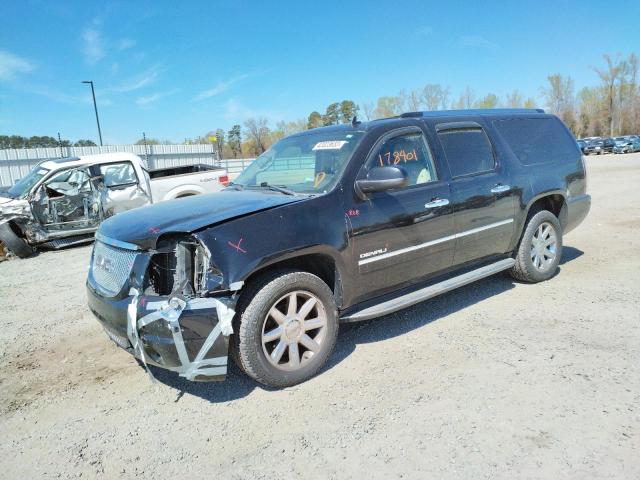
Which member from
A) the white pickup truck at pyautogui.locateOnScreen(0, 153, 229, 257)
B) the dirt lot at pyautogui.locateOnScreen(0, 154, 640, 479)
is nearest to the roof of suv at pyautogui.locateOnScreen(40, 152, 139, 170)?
the white pickup truck at pyautogui.locateOnScreen(0, 153, 229, 257)

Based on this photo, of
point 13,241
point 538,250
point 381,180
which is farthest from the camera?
point 13,241

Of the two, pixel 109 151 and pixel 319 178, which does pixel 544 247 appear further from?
pixel 109 151

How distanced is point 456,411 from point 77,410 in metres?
2.59

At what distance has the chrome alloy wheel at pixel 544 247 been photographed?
17.3 ft

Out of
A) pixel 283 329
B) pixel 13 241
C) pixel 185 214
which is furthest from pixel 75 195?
pixel 283 329

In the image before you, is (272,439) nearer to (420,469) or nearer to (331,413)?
(331,413)

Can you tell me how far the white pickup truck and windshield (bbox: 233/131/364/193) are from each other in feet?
18.6

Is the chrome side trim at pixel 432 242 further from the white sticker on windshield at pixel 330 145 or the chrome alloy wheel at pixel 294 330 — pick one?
the white sticker on windshield at pixel 330 145

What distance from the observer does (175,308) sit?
114 inches

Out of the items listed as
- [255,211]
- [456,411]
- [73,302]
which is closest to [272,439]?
[456,411]

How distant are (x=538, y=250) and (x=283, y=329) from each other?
3463 millimetres

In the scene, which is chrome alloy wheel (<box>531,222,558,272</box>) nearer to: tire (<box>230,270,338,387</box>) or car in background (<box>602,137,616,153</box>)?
tire (<box>230,270,338,387</box>)

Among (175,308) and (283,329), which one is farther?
(283,329)

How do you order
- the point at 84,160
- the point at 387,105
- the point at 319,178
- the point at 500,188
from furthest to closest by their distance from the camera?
the point at 387,105
the point at 84,160
the point at 500,188
the point at 319,178
